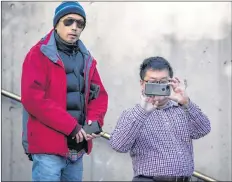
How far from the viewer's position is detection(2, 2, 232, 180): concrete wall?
459cm

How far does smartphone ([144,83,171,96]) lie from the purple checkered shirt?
10cm

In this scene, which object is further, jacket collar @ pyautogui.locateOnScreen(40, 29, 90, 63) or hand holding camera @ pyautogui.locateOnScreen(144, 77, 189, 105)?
jacket collar @ pyautogui.locateOnScreen(40, 29, 90, 63)

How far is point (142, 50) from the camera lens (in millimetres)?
4602

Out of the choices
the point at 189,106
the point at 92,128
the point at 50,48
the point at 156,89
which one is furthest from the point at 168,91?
the point at 50,48

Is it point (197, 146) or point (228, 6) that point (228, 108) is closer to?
point (197, 146)

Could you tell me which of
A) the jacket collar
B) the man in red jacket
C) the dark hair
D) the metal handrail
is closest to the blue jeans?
Answer: the man in red jacket

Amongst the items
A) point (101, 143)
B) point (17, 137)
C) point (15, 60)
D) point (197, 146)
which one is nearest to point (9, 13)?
point (15, 60)

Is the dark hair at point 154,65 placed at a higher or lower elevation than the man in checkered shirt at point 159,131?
higher

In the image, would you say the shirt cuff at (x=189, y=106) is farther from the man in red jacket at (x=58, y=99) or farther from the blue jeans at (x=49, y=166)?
the blue jeans at (x=49, y=166)

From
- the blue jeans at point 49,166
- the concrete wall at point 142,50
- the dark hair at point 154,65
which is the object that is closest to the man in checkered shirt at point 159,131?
the dark hair at point 154,65

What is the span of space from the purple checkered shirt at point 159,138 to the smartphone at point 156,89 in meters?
0.10

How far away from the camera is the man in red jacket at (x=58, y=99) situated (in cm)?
336

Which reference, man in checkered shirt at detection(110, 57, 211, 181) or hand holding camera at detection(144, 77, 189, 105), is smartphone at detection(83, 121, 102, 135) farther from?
hand holding camera at detection(144, 77, 189, 105)

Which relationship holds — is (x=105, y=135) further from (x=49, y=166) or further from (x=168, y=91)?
(x=168, y=91)
